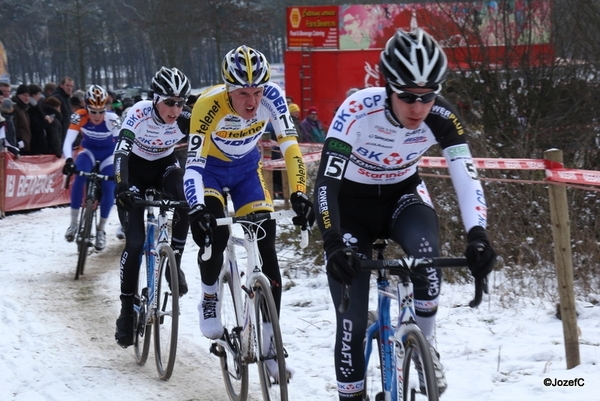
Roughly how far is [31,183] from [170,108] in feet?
32.1

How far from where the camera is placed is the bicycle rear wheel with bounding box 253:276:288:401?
4898 mm

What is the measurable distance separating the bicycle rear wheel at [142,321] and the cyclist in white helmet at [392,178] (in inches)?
102

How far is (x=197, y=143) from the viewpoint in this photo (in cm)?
555

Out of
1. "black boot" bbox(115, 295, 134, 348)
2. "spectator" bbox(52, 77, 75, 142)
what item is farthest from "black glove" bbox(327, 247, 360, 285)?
"spectator" bbox(52, 77, 75, 142)

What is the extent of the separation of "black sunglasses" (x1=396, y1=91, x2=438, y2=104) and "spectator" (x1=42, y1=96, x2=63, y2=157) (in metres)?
14.1

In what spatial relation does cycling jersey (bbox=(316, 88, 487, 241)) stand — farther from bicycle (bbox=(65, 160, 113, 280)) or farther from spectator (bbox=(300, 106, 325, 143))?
spectator (bbox=(300, 106, 325, 143))

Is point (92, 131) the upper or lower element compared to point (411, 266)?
upper

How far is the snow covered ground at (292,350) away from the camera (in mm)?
5734

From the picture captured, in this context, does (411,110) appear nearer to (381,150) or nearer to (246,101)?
(381,150)

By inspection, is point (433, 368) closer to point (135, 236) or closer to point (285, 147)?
point (285, 147)

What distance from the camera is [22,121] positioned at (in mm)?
16172

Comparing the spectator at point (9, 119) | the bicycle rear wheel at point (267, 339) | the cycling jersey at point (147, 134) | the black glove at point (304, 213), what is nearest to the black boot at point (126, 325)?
the cycling jersey at point (147, 134)

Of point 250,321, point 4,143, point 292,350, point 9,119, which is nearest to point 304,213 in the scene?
point 250,321

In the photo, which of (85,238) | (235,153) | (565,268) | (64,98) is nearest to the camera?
(565,268)
